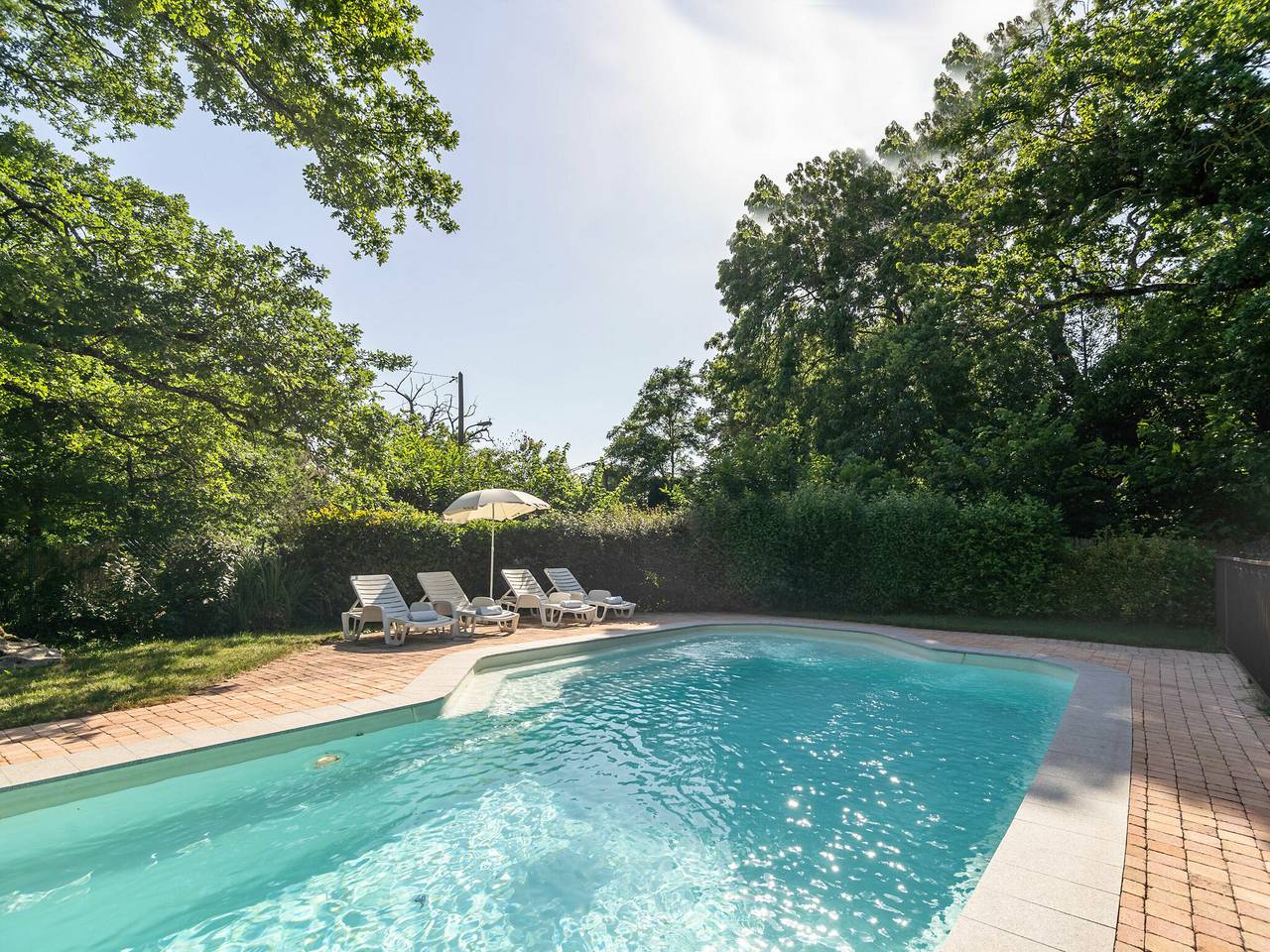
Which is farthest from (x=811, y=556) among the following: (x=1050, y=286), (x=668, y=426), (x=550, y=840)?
(x=668, y=426)

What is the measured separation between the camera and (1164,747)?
5.06 meters

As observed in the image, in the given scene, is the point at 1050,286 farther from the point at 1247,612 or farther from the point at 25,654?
the point at 25,654

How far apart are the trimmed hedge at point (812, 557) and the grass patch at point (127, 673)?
3.04m

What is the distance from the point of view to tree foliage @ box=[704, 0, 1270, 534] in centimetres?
1034

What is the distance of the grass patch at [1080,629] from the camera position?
1014 cm

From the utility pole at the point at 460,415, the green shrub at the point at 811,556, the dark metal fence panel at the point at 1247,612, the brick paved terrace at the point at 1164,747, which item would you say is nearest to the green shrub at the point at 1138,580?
the green shrub at the point at 811,556

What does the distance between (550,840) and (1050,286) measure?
17.0m

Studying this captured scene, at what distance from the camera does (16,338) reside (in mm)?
8727

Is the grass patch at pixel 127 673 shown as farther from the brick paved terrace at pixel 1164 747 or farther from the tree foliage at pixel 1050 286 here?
the tree foliage at pixel 1050 286

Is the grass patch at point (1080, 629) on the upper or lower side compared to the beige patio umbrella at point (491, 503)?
lower

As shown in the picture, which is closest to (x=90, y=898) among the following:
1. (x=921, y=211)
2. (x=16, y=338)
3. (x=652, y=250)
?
(x=16, y=338)

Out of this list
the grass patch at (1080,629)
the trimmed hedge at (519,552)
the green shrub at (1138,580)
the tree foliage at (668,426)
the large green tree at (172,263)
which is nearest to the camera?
the large green tree at (172,263)

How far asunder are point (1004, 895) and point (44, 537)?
14.0 metres

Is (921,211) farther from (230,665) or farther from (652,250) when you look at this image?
(230,665)
